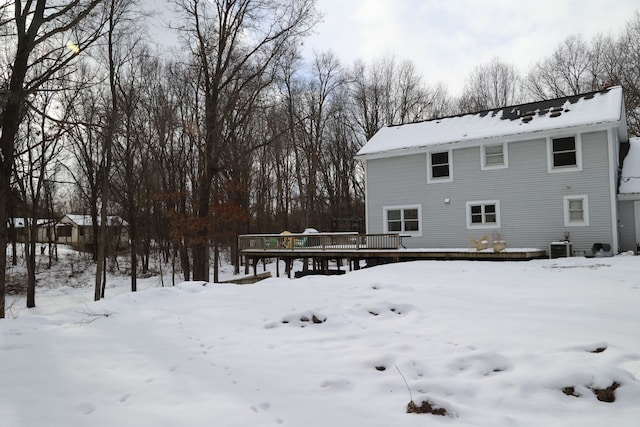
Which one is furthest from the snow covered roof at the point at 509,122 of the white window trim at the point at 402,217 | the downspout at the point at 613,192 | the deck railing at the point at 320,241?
the deck railing at the point at 320,241

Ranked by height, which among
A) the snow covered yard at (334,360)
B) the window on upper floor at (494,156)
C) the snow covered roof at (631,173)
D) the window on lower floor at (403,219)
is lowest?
the snow covered yard at (334,360)

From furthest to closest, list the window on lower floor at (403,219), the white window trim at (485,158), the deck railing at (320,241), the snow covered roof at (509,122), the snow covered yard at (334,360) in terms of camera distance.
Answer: the window on lower floor at (403,219)
the deck railing at (320,241)
the white window trim at (485,158)
the snow covered roof at (509,122)
the snow covered yard at (334,360)

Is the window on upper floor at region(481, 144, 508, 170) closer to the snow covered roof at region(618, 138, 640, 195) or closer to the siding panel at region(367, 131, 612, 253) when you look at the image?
the siding panel at region(367, 131, 612, 253)

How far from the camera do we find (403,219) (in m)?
17.4

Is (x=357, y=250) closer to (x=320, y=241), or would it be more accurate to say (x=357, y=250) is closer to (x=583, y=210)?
(x=320, y=241)

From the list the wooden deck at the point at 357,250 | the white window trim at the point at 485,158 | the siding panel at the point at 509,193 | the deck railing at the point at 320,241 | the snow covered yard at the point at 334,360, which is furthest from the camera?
the deck railing at the point at 320,241

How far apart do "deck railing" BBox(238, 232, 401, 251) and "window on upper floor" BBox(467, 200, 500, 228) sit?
3.25 m

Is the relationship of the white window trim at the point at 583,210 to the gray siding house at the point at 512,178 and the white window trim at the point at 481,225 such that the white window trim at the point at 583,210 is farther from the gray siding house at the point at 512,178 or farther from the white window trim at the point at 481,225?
the white window trim at the point at 481,225

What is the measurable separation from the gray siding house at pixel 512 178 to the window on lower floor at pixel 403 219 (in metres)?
0.04

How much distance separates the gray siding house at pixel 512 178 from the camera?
13.7m

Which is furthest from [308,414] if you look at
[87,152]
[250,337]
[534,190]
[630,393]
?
[87,152]

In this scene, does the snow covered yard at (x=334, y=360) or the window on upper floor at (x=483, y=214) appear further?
the window on upper floor at (x=483, y=214)

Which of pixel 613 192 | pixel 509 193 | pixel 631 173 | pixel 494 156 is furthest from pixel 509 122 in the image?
pixel 631 173

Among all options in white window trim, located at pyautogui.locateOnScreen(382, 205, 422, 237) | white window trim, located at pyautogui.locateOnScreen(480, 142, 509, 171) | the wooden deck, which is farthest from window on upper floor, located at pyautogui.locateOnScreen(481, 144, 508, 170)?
the wooden deck
